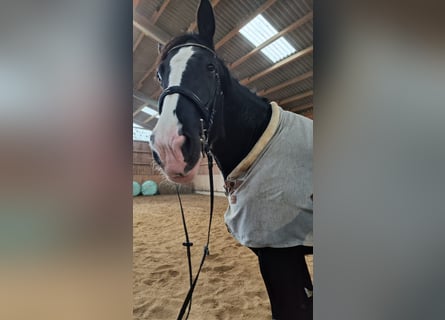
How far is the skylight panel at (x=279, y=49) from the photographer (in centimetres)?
56

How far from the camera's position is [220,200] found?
0.53 m

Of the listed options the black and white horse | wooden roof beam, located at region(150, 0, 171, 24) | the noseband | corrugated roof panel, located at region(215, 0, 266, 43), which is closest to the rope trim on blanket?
the black and white horse

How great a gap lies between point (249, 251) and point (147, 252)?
0.82 feet

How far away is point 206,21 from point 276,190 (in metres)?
0.37

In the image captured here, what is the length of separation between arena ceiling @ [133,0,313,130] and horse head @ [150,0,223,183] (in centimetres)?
1

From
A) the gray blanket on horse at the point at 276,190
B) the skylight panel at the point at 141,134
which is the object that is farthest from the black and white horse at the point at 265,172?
the skylight panel at the point at 141,134

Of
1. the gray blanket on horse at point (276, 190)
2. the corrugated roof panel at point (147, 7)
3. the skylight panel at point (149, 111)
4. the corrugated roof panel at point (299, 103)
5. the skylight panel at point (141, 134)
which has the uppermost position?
the corrugated roof panel at point (147, 7)

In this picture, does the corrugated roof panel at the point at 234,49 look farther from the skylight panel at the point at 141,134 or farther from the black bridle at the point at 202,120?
the skylight panel at the point at 141,134

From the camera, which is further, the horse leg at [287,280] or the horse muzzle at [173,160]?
the horse leg at [287,280]

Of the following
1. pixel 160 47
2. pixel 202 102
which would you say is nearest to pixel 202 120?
pixel 202 102

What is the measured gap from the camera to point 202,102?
0.48 metres

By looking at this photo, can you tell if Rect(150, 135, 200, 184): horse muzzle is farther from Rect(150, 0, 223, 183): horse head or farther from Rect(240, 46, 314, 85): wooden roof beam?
Rect(240, 46, 314, 85): wooden roof beam
